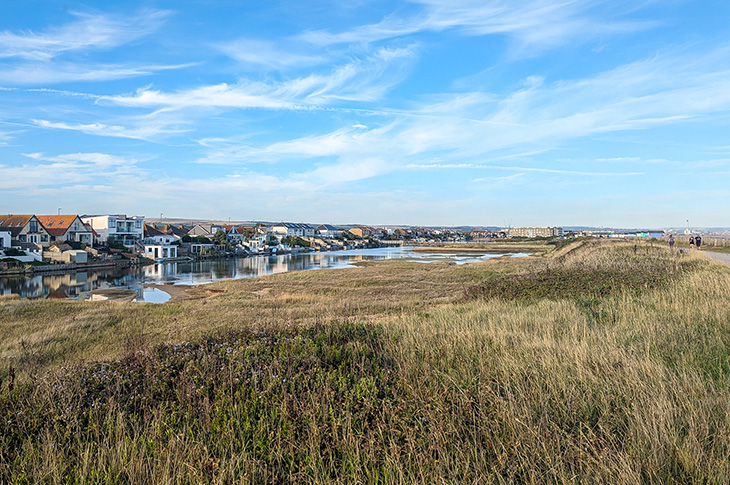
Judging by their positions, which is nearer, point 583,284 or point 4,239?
point 583,284

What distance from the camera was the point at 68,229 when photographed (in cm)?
6412

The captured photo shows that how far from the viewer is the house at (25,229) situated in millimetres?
57281

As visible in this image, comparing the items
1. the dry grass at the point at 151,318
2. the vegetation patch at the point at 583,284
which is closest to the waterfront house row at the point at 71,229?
the dry grass at the point at 151,318

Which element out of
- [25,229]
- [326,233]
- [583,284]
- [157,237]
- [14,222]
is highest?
[14,222]

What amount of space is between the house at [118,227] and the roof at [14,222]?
13.1 m

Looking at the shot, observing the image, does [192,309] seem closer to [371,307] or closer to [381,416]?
[371,307]

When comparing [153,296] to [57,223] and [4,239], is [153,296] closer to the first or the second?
[4,239]

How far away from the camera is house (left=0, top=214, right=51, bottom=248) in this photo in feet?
188

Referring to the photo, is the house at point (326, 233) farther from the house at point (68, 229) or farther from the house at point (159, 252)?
the house at point (68, 229)

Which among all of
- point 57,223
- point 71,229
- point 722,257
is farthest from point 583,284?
point 57,223

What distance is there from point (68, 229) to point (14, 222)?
6.42 m

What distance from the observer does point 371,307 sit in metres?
17.5

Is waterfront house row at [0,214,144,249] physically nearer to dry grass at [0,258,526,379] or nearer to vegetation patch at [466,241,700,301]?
dry grass at [0,258,526,379]

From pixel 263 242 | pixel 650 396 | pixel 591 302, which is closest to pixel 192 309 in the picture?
pixel 591 302
